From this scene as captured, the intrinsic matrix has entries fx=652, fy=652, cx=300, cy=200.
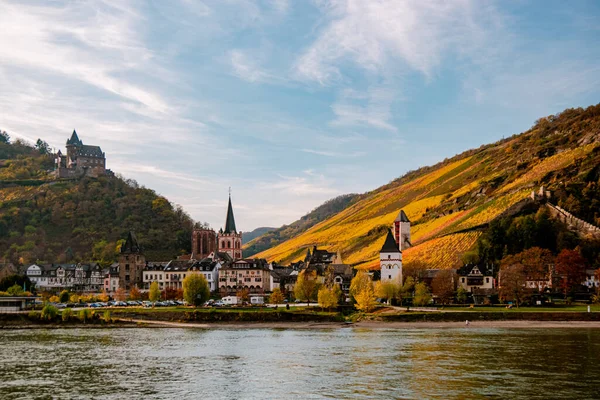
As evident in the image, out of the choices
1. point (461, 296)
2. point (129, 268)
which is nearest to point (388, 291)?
point (461, 296)

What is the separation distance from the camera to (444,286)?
118m

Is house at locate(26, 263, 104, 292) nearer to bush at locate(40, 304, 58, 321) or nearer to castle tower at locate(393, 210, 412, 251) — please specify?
bush at locate(40, 304, 58, 321)

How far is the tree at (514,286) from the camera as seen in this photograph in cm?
11019

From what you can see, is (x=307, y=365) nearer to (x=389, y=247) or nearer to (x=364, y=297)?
(x=364, y=297)

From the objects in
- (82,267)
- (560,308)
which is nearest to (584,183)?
(560,308)

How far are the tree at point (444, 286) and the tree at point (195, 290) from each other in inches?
1666

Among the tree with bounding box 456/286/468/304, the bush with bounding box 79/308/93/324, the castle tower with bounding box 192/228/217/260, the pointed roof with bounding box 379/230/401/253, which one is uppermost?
the castle tower with bounding box 192/228/217/260

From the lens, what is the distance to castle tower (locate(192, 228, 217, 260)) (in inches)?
7274

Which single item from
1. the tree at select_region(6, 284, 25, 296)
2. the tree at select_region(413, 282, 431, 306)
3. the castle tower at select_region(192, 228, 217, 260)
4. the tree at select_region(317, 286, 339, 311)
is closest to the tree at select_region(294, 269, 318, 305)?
the tree at select_region(317, 286, 339, 311)

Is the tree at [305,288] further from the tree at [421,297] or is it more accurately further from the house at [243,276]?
the house at [243,276]

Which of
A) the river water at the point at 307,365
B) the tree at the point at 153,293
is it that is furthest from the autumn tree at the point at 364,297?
the tree at the point at 153,293

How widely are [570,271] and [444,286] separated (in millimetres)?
24074

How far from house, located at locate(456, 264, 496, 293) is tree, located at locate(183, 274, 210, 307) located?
167 feet

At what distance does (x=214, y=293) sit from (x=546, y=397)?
353ft
